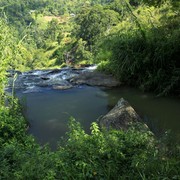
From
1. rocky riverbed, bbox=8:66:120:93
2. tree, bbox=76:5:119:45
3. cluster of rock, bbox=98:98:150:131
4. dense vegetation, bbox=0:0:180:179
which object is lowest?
tree, bbox=76:5:119:45

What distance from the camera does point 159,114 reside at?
9.92 m

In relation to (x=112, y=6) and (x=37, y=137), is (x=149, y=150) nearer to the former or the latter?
(x=37, y=137)

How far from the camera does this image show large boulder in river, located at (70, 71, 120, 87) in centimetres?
1339

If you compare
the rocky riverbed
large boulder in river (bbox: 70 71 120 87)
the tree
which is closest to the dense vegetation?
large boulder in river (bbox: 70 71 120 87)

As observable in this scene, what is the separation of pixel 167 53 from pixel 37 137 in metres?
6.04

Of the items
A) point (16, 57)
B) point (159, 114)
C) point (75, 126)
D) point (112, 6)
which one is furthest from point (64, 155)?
point (112, 6)

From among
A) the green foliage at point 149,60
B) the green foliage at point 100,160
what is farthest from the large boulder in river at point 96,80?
the green foliage at point 100,160

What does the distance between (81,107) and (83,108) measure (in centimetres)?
13

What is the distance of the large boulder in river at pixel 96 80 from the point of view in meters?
13.4

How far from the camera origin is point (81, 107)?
11.0 m

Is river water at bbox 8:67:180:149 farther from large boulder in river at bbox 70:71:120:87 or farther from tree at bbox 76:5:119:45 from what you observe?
tree at bbox 76:5:119:45

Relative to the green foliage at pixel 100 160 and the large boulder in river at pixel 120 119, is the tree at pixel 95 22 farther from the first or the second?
the green foliage at pixel 100 160

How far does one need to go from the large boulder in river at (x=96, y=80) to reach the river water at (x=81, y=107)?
16.8 inches

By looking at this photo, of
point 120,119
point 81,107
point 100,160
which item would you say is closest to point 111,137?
point 100,160
